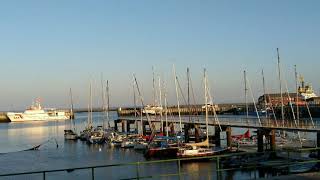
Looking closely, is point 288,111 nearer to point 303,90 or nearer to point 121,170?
point 303,90

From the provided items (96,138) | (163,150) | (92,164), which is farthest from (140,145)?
(96,138)

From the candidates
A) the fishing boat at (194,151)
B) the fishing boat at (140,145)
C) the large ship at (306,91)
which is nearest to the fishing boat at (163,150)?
the fishing boat at (194,151)

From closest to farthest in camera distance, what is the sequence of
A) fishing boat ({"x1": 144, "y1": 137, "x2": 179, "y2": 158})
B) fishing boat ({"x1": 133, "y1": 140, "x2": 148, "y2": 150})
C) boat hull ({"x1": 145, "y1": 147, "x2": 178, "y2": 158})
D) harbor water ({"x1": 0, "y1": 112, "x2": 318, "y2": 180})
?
1. harbor water ({"x1": 0, "y1": 112, "x2": 318, "y2": 180})
2. boat hull ({"x1": 145, "y1": 147, "x2": 178, "y2": 158})
3. fishing boat ({"x1": 144, "y1": 137, "x2": 179, "y2": 158})
4. fishing boat ({"x1": 133, "y1": 140, "x2": 148, "y2": 150})

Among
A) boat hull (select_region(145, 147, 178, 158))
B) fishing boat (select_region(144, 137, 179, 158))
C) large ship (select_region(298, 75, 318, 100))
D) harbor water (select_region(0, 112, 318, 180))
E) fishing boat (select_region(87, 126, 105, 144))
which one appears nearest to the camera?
harbor water (select_region(0, 112, 318, 180))

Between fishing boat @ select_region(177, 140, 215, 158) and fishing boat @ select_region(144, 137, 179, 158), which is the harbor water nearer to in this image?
fishing boat @ select_region(144, 137, 179, 158)

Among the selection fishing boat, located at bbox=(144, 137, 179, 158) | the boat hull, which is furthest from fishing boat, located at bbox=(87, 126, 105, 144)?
the boat hull

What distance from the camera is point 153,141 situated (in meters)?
59.2

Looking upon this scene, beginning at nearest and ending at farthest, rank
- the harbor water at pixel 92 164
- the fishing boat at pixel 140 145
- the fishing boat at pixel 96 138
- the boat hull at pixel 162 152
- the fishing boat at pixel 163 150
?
the harbor water at pixel 92 164, the boat hull at pixel 162 152, the fishing boat at pixel 163 150, the fishing boat at pixel 140 145, the fishing boat at pixel 96 138

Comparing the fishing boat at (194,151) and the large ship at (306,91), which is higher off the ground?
the large ship at (306,91)

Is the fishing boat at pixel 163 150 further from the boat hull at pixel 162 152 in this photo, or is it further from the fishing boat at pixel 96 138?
the fishing boat at pixel 96 138

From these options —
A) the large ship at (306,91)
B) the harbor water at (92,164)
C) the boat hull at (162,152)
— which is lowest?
the harbor water at (92,164)

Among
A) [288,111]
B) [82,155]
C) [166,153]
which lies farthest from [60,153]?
[288,111]

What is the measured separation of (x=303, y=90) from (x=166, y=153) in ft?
357

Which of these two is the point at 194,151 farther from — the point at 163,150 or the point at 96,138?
the point at 96,138
